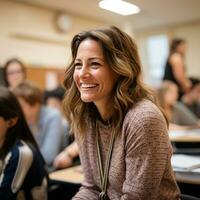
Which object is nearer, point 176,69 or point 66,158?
point 66,158

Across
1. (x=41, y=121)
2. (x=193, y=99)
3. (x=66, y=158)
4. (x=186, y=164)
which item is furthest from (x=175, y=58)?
(x=186, y=164)

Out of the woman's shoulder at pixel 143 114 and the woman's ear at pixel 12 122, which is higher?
the woman's shoulder at pixel 143 114

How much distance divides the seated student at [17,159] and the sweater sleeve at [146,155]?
0.47 metres

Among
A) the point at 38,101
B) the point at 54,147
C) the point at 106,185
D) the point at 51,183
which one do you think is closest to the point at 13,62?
the point at 38,101

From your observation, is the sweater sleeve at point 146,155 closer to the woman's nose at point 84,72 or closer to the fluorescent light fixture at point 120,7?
the woman's nose at point 84,72

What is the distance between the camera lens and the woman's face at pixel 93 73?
3.63 feet

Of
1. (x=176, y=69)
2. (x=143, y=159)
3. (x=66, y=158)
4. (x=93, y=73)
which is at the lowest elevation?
(x=66, y=158)

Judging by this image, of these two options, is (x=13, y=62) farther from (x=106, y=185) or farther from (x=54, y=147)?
(x=106, y=185)

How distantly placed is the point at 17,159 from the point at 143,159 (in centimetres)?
53

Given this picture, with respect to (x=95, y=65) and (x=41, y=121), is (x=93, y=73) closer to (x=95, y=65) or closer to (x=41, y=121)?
(x=95, y=65)

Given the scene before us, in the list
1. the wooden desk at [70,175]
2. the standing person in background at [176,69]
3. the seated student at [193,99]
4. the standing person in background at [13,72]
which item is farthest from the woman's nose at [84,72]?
the seated student at [193,99]

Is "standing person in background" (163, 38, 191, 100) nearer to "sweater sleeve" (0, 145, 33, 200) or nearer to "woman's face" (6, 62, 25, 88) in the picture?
"woman's face" (6, 62, 25, 88)

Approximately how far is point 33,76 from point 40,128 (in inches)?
77.3

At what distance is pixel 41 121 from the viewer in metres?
2.11
